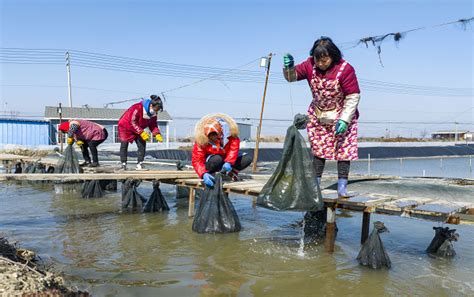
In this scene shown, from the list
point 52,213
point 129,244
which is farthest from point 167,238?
point 52,213

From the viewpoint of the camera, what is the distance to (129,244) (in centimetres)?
551

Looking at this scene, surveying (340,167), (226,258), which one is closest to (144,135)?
(226,258)

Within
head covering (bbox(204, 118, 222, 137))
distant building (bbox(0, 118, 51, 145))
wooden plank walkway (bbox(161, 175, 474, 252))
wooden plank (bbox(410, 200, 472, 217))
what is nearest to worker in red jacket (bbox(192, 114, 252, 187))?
head covering (bbox(204, 118, 222, 137))

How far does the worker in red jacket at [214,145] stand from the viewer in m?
6.02

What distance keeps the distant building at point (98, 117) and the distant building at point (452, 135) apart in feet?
194

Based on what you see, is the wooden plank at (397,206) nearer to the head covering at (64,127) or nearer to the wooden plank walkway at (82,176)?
the wooden plank walkway at (82,176)

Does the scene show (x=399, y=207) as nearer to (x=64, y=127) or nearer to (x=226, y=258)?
(x=226, y=258)

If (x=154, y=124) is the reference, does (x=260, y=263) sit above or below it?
below

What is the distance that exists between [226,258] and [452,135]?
9839 centimetres

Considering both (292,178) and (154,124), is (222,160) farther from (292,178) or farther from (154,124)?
(154,124)

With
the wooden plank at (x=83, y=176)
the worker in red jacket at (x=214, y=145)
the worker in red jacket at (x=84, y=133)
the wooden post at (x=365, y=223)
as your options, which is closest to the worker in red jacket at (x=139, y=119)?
the wooden plank at (x=83, y=176)

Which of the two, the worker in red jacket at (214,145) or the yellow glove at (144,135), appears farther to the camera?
the yellow glove at (144,135)

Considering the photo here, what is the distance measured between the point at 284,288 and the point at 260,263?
785 millimetres

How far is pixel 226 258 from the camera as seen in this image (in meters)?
4.82
